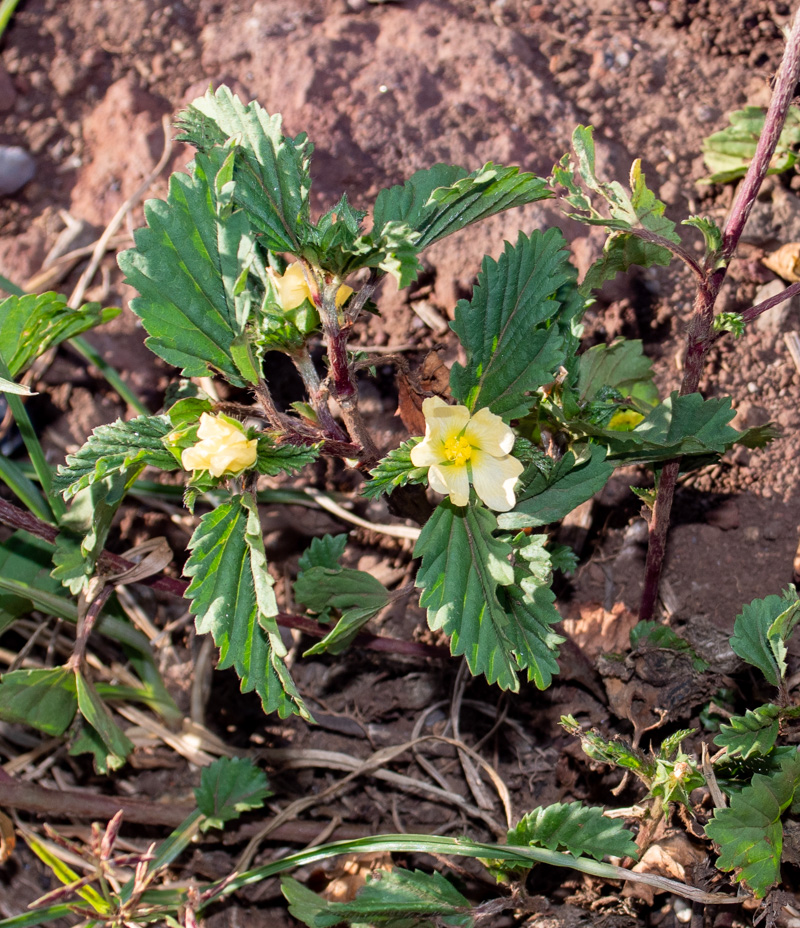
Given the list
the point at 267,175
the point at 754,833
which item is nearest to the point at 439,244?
the point at 267,175

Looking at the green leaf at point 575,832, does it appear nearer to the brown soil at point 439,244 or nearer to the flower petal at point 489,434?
the brown soil at point 439,244

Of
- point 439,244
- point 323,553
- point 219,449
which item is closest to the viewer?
point 219,449

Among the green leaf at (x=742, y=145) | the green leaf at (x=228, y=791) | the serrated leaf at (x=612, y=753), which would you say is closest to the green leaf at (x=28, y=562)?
the green leaf at (x=228, y=791)

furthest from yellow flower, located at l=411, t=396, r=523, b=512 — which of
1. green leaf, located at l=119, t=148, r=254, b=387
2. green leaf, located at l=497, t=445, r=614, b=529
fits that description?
green leaf, located at l=119, t=148, r=254, b=387

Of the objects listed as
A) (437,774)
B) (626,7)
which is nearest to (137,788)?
(437,774)

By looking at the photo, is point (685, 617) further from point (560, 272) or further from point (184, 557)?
point (184, 557)

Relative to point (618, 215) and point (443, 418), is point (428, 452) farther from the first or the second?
point (618, 215)

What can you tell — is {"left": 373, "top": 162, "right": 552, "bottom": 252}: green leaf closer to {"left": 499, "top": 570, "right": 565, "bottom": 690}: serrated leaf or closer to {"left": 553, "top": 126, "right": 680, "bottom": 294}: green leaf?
{"left": 553, "top": 126, "right": 680, "bottom": 294}: green leaf
